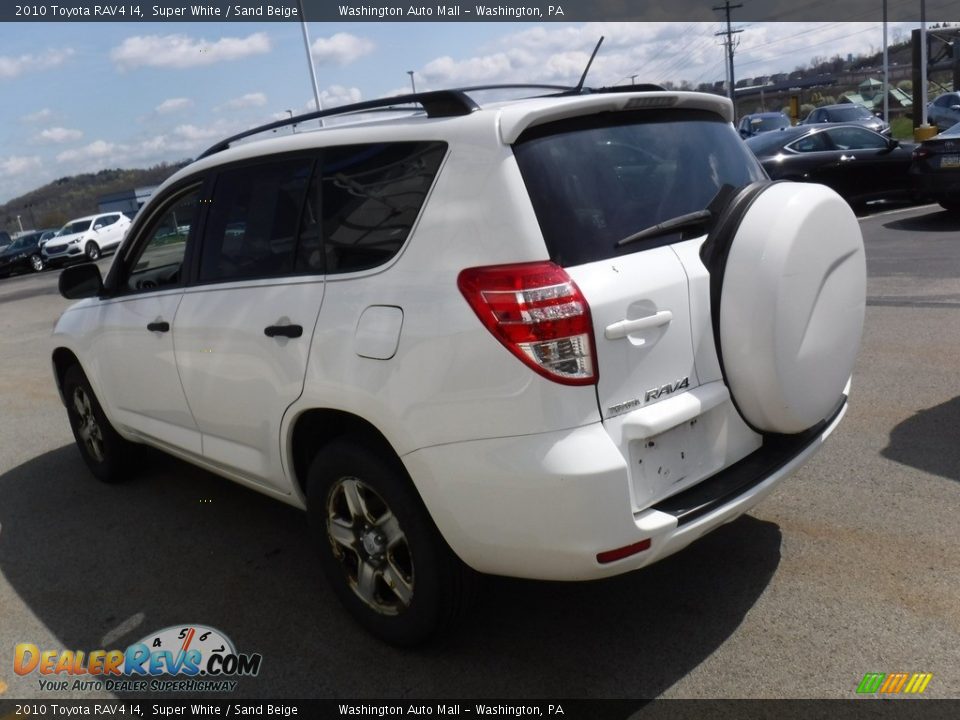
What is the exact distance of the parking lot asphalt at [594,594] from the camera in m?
2.91

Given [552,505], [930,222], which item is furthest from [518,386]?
[930,222]

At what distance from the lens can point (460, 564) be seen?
2922 millimetres

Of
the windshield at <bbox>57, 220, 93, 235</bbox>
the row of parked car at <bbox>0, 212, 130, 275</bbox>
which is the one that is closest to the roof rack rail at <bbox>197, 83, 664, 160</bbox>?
the row of parked car at <bbox>0, 212, 130, 275</bbox>

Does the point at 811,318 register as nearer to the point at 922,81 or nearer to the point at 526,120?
the point at 526,120

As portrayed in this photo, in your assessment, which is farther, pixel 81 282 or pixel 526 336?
pixel 81 282

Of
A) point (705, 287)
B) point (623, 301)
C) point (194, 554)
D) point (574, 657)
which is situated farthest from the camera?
point (194, 554)

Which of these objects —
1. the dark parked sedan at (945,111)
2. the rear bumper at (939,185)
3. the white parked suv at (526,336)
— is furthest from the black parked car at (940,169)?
the dark parked sedan at (945,111)

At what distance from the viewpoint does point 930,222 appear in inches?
487

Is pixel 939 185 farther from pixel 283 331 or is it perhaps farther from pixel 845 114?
pixel 845 114

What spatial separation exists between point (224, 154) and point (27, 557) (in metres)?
2.36

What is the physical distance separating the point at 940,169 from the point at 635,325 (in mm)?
11197

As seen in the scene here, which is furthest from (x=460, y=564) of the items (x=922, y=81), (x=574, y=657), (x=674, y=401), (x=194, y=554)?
(x=922, y=81)

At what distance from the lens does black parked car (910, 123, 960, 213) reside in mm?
11711

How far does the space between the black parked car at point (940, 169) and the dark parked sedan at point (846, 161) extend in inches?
64.7
